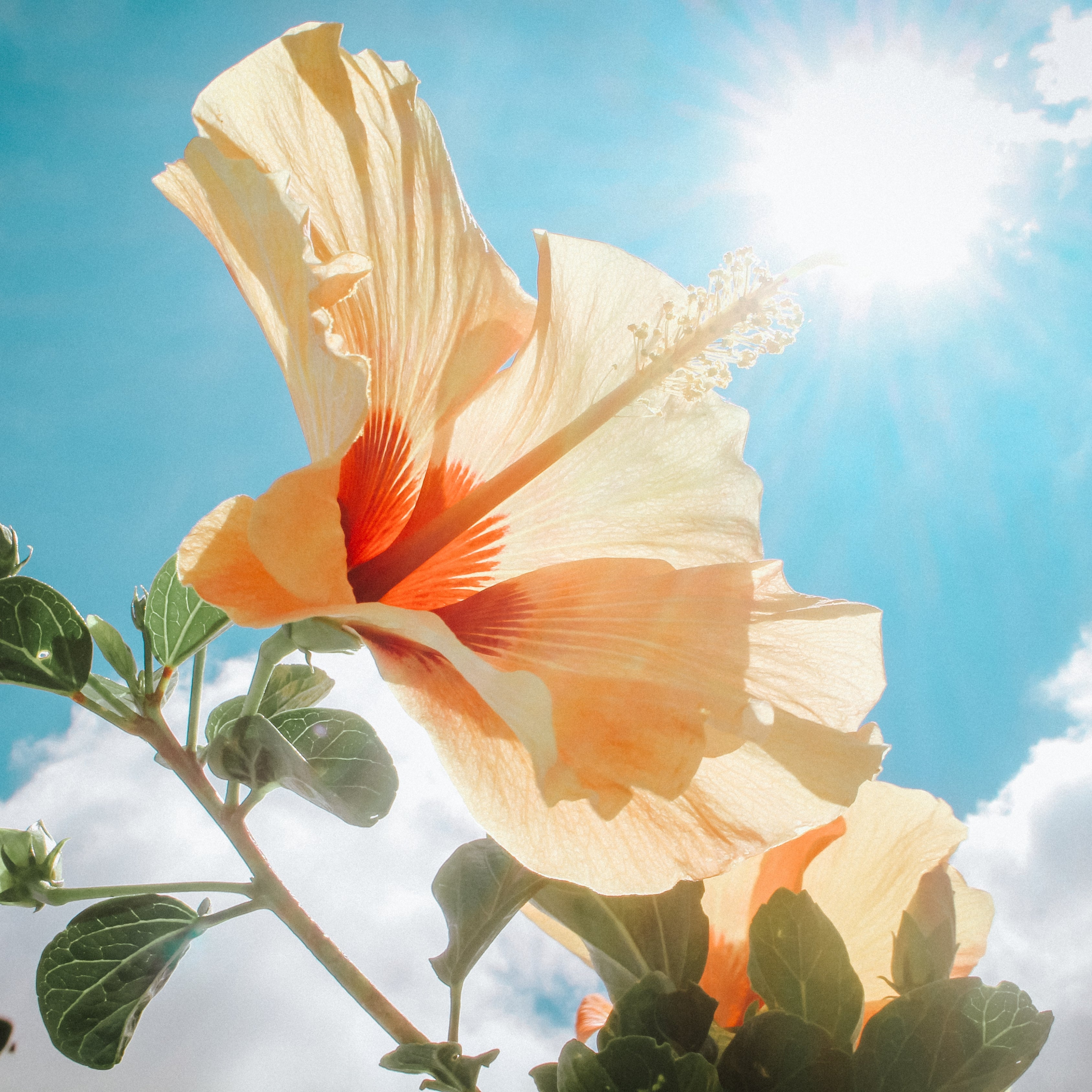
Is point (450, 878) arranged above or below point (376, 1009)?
above

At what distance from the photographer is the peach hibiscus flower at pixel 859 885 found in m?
0.88

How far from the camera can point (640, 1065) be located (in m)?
0.64

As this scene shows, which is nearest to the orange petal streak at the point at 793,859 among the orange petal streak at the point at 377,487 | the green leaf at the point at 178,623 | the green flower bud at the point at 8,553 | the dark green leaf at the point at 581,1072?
the dark green leaf at the point at 581,1072

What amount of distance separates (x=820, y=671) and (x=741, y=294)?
18.6 inches

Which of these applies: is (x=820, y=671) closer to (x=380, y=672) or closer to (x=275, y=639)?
(x=380, y=672)

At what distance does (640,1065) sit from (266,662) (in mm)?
463

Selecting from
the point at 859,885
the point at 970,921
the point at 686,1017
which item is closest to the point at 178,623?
the point at 686,1017

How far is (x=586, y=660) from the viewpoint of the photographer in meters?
0.80

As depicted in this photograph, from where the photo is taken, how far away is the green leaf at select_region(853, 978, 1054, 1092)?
674mm

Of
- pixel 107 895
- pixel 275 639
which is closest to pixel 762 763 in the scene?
pixel 275 639

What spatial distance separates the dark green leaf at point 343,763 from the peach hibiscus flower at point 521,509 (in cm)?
14

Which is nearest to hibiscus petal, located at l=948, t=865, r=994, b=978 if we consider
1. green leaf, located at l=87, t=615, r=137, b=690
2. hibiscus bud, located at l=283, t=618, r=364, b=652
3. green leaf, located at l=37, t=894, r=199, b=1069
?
hibiscus bud, located at l=283, t=618, r=364, b=652

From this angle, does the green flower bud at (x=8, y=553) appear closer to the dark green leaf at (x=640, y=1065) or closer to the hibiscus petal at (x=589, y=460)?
the hibiscus petal at (x=589, y=460)

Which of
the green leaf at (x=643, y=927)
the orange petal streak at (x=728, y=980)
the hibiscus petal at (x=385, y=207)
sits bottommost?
the green leaf at (x=643, y=927)
